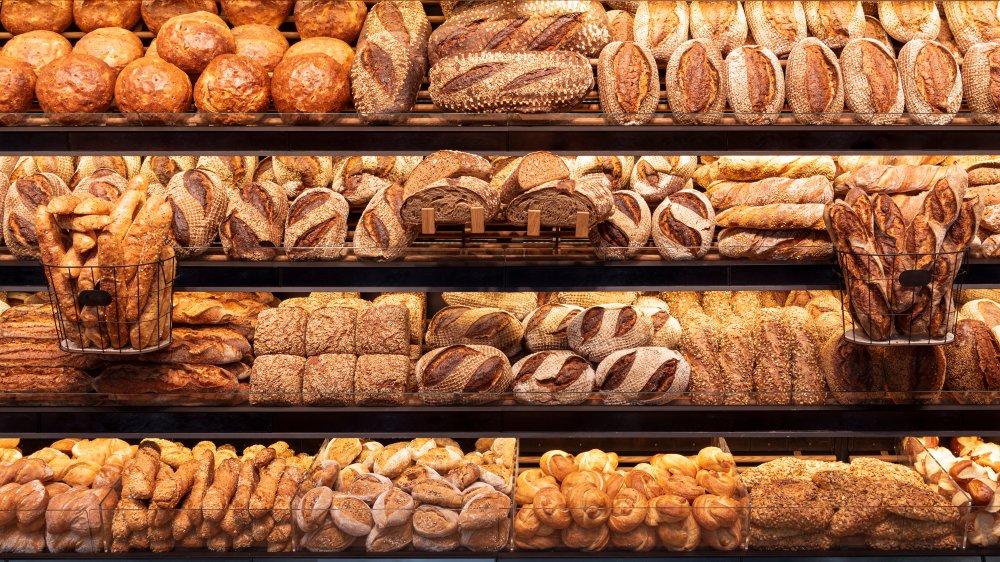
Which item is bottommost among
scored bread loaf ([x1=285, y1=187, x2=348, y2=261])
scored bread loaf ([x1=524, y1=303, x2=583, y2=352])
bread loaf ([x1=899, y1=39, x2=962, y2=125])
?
scored bread loaf ([x1=524, y1=303, x2=583, y2=352])

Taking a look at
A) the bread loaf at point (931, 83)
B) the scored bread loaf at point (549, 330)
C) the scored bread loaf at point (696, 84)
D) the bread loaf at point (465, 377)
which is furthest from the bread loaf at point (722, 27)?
the bread loaf at point (465, 377)

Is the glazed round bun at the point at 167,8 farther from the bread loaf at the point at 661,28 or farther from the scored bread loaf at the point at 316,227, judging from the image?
the bread loaf at the point at 661,28

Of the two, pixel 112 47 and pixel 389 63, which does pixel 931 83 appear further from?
pixel 112 47

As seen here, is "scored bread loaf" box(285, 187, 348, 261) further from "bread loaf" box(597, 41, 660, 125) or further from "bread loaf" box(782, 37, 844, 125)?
"bread loaf" box(782, 37, 844, 125)

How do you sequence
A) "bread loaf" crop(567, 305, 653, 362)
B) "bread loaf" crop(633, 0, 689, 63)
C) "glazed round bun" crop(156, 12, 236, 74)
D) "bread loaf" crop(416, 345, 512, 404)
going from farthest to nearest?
1. "bread loaf" crop(633, 0, 689, 63)
2. "glazed round bun" crop(156, 12, 236, 74)
3. "bread loaf" crop(567, 305, 653, 362)
4. "bread loaf" crop(416, 345, 512, 404)

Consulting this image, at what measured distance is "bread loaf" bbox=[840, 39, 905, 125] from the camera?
2.82 m

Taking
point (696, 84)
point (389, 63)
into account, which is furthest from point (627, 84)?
point (389, 63)

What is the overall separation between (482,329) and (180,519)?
114 cm

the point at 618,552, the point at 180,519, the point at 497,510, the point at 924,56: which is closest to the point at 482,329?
the point at 497,510

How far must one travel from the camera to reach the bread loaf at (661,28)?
307cm

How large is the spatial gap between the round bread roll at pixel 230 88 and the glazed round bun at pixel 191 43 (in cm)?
12

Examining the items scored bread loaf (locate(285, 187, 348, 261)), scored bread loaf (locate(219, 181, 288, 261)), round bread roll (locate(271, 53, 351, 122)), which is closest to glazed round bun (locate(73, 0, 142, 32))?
round bread roll (locate(271, 53, 351, 122))

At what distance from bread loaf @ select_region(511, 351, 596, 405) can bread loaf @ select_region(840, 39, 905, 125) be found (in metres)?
1.28

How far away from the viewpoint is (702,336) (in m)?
2.86
